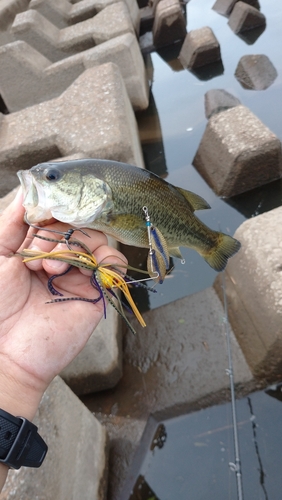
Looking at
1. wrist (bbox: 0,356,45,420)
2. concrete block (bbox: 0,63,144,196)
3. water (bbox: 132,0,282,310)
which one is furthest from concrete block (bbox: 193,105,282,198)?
wrist (bbox: 0,356,45,420)

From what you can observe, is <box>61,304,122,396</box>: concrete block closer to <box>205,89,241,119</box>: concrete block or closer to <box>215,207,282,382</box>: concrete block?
<box>215,207,282,382</box>: concrete block

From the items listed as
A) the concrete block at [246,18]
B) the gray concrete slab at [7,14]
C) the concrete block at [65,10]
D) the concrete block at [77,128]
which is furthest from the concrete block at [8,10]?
the concrete block at [246,18]

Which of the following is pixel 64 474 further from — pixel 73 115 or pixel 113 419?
pixel 73 115

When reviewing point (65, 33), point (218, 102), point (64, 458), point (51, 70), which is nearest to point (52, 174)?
point (64, 458)

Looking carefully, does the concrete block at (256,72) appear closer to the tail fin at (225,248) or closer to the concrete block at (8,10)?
the tail fin at (225,248)

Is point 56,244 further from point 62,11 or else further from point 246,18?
point 62,11

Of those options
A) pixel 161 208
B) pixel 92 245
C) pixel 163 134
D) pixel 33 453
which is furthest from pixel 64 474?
pixel 163 134
